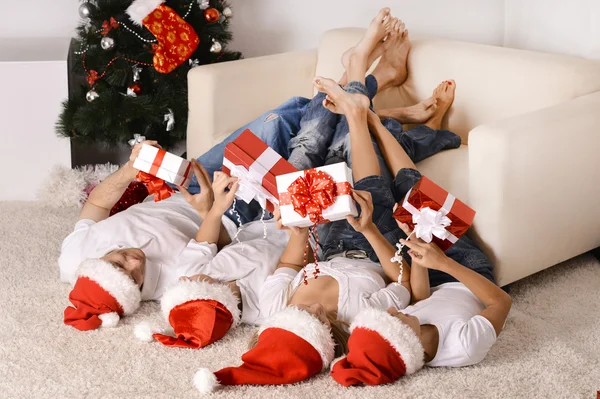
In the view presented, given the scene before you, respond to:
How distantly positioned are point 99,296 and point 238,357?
41 centimetres

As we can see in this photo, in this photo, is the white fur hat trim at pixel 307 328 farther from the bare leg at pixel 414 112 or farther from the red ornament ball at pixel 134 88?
the red ornament ball at pixel 134 88

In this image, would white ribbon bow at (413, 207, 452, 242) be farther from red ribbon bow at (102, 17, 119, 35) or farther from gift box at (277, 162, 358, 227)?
red ribbon bow at (102, 17, 119, 35)

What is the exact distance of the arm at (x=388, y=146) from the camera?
2336mm

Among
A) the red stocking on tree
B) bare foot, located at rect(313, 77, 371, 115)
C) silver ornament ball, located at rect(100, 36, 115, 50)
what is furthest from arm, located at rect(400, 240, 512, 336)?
silver ornament ball, located at rect(100, 36, 115, 50)

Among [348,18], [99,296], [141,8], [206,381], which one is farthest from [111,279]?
[348,18]

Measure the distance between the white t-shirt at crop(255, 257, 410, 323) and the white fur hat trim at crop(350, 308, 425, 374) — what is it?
181mm

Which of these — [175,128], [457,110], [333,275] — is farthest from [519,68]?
[175,128]

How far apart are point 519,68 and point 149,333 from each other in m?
1.39

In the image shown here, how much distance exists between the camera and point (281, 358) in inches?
67.5

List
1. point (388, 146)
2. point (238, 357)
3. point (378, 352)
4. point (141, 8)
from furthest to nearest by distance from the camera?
point (141, 8) → point (388, 146) → point (238, 357) → point (378, 352)

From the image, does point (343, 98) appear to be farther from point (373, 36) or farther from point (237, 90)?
point (237, 90)

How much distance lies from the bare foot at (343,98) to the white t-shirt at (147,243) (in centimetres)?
48

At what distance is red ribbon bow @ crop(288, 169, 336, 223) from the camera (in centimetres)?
186

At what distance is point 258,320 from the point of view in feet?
6.77
